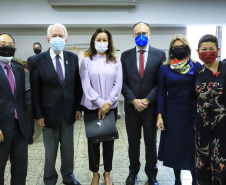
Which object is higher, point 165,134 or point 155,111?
point 155,111

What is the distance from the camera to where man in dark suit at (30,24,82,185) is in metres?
2.04

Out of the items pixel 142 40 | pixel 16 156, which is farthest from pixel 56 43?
pixel 16 156

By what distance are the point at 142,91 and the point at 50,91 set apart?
37.5 inches

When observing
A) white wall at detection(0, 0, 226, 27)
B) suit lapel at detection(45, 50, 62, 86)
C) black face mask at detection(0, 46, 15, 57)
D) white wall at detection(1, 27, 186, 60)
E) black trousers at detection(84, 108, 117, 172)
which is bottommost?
black trousers at detection(84, 108, 117, 172)

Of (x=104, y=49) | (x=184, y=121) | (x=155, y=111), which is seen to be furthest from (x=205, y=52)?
(x=104, y=49)

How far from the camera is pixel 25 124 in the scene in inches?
71.2

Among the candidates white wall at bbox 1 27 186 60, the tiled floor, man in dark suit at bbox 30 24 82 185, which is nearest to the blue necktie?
man in dark suit at bbox 30 24 82 185

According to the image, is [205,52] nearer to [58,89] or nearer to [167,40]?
[58,89]

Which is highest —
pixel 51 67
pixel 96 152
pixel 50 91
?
pixel 51 67

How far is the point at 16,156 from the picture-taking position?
1.78 meters

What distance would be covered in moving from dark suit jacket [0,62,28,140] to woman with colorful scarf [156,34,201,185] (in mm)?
1279

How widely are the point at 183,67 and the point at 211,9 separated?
4.25 m

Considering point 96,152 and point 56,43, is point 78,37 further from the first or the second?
point 96,152

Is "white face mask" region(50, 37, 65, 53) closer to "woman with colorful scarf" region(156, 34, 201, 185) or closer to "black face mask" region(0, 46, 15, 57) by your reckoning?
"black face mask" region(0, 46, 15, 57)
